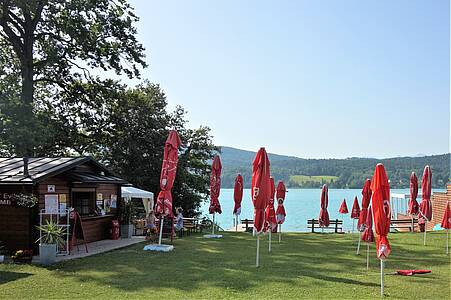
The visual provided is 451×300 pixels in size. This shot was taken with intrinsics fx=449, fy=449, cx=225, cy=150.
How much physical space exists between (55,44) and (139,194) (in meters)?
8.56

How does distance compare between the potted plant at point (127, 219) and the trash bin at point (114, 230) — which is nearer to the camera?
the trash bin at point (114, 230)

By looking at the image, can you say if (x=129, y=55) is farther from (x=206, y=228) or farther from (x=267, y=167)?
(x=267, y=167)

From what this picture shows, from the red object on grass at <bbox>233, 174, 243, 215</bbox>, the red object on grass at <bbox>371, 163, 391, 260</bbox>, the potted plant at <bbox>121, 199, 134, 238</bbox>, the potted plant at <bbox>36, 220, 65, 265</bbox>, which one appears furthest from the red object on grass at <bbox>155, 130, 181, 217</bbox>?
the red object on grass at <bbox>371, 163, 391, 260</bbox>

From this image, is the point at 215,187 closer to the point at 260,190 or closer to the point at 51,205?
the point at 51,205

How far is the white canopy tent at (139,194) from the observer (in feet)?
66.4

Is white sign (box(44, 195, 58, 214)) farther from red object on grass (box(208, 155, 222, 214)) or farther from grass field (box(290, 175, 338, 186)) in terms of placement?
grass field (box(290, 175, 338, 186))

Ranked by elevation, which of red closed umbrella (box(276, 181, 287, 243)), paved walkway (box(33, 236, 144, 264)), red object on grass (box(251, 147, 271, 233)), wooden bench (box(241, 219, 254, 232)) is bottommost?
wooden bench (box(241, 219, 254, 232))

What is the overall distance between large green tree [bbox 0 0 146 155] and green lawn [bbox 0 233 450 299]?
954 cm

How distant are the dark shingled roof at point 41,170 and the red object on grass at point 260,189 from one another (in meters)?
6.15

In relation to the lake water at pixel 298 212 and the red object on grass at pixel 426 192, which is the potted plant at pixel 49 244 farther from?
the red object on grass at pixel 426 192

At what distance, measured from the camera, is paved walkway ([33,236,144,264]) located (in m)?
12.1

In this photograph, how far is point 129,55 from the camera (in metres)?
23.6

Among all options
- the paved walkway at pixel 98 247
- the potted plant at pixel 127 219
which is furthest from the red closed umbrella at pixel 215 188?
the paved walkway at pixel 98 247

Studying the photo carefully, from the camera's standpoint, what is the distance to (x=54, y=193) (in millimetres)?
13742
